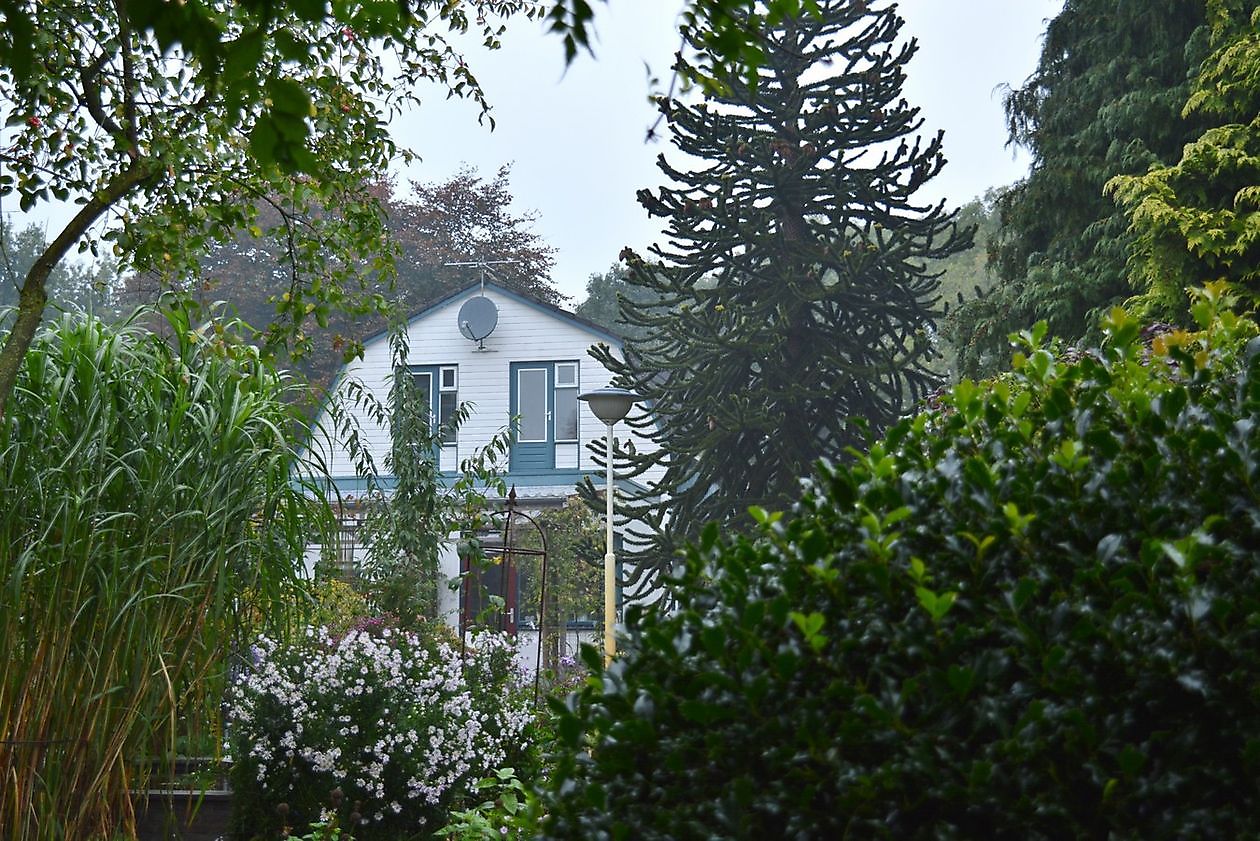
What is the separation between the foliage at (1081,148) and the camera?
47.5 ft

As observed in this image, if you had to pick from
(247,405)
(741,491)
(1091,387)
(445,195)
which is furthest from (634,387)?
(445,195)

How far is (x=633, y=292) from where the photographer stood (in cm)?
4344

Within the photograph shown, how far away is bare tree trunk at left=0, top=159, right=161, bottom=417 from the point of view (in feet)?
13.5

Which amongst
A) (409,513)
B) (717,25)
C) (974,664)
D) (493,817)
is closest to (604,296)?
(409,513)

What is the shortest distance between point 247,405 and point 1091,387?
11.1 feet

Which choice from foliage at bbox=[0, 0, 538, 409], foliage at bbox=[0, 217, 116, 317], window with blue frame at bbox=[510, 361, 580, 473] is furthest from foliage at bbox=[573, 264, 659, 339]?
foliage at bbox=[0, 0, 538, 409]

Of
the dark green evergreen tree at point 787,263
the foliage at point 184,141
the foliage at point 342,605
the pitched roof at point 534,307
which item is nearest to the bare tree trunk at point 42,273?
the foliage at point 184,141

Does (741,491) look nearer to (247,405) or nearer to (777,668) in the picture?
(247,405)

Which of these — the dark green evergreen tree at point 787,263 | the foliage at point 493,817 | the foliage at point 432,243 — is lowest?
the foliage at point 493,817

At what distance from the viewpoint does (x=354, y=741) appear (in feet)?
20.1

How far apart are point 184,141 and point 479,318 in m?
16.6

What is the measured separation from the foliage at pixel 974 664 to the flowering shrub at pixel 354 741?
429 cm

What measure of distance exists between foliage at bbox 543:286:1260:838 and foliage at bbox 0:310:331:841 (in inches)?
108

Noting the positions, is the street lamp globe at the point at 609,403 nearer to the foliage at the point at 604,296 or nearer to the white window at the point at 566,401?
the white window at the point at 566,401
